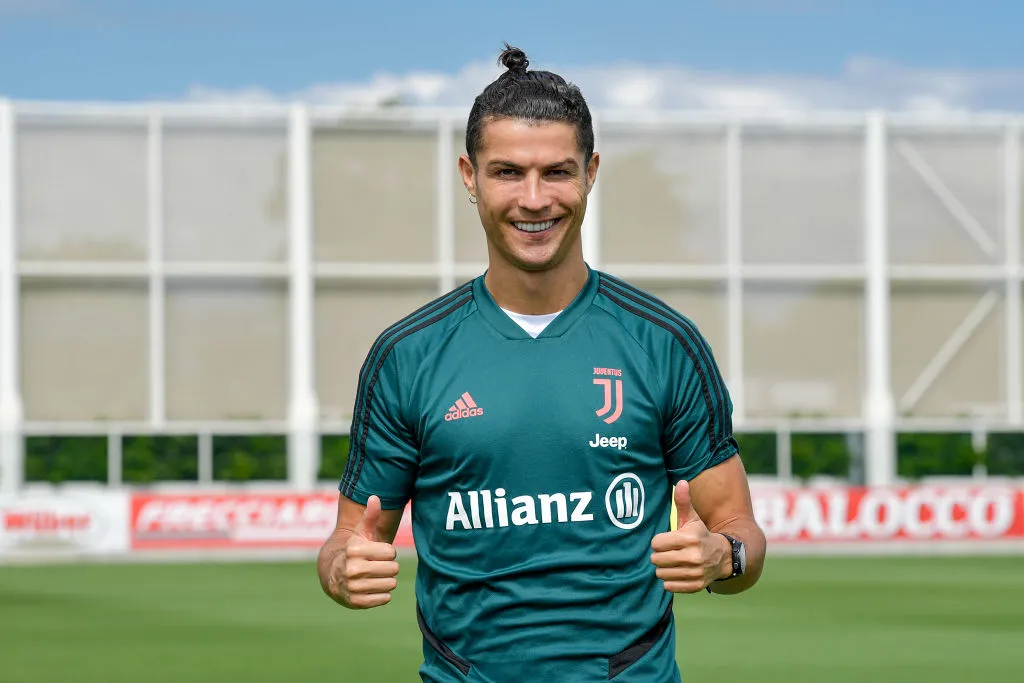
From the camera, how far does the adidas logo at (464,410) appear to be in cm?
434

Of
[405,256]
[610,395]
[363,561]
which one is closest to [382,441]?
[363,561]

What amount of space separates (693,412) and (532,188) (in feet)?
2.46

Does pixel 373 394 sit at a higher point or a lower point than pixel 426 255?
lower

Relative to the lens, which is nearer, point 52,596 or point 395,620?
point 395,620

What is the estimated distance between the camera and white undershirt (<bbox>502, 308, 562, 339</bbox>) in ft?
14.7

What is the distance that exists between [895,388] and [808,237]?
154 inches

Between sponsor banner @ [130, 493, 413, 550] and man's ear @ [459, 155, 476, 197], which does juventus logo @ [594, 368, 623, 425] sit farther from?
sponsor banner @ [130, 493, 413, 550]

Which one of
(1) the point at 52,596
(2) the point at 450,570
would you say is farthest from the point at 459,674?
(1) the point at 52,596

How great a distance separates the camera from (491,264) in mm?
4520

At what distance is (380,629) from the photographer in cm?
1773

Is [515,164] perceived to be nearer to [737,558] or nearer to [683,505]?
[683,505]

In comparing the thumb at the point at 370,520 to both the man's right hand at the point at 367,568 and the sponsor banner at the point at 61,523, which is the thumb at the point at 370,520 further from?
the sponsor banner at the point at 61,523

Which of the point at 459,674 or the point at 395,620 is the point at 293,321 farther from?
the point at 459,674

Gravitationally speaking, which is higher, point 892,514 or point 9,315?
point 9,315
